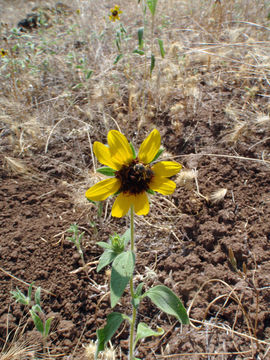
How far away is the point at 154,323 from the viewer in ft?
5.72

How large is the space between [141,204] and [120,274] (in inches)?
13.4

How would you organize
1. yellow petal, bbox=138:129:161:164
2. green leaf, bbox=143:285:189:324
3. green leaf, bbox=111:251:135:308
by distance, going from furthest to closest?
yellow petal, bbox=138:129:161:164, green leaf, bbox=143:285:189:324, green leaf, bbox=111:251:135:308

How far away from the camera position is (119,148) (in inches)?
56.8

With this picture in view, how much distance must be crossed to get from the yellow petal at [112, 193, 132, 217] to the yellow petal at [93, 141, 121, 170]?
153 millimetres

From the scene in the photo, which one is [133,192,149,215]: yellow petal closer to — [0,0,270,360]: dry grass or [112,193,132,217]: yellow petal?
[112,193,132,217]: yellow petal

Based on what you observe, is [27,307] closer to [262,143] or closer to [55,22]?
[262,143]

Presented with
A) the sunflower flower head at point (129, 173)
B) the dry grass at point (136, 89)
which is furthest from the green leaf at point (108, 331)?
the dry grass at point (136, 89)

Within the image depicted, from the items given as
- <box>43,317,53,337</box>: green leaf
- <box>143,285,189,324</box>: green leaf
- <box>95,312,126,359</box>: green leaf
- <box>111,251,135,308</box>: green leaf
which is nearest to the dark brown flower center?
<box>111,251,135,308</box>: green leaf

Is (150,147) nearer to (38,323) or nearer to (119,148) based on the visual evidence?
(119,148)

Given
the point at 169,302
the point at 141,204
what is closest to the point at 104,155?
the point at 141,204

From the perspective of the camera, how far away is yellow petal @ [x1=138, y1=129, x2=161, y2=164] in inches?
56.7

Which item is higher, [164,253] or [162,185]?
[162,185]

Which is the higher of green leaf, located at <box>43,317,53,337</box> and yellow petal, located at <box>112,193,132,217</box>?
yellow petal, located at <box>112,193,132,217</box>

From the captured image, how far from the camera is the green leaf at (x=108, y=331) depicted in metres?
1.37
